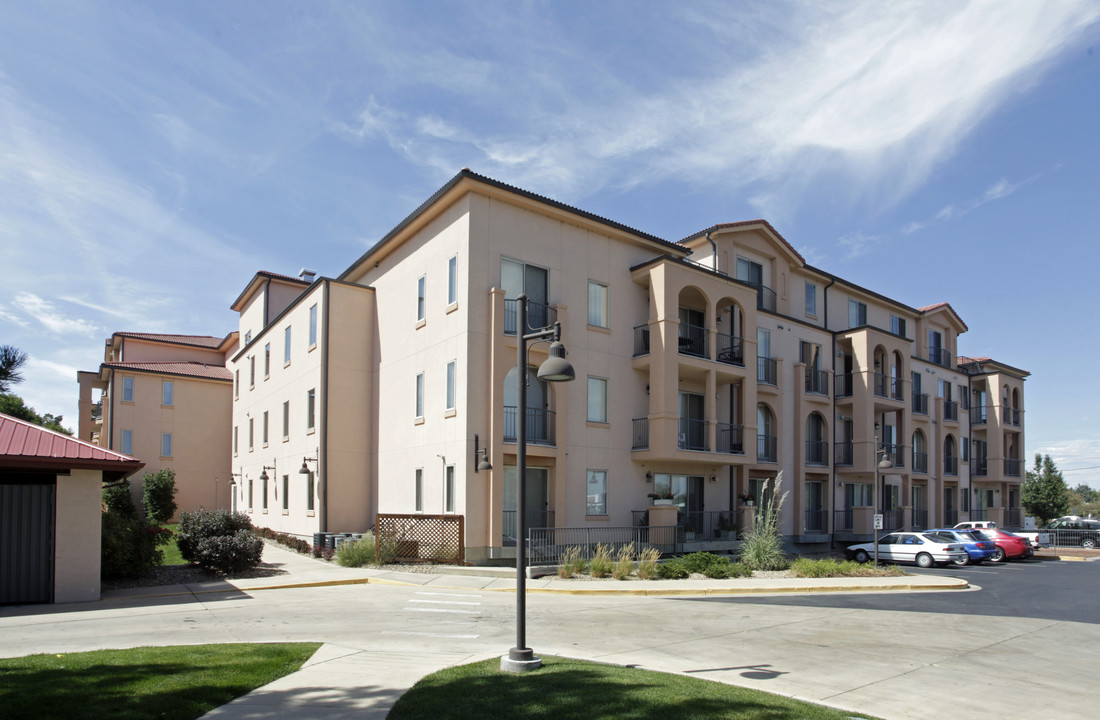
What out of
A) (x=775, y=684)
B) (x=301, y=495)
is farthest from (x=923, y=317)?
(x=775, y=684)

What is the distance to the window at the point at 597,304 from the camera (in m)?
25.6

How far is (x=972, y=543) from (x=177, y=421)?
39585mm

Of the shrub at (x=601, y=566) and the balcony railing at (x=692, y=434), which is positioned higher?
the balcony railing at (x=692, y=434)

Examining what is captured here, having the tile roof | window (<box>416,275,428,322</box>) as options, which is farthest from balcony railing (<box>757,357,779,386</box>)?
the tile roof

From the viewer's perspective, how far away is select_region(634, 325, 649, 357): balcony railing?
26.7 meters

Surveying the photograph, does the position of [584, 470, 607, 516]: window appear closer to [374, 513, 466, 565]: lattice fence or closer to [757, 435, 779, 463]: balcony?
[374, 513, 466, 565]: lattice fence

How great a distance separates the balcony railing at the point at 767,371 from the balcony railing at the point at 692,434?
4416 millimetres

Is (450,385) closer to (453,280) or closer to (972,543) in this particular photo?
(453,280)

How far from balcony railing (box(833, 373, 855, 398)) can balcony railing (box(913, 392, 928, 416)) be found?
695cm

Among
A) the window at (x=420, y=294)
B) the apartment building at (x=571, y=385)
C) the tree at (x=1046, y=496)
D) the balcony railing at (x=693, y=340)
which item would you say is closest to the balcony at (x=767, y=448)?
the apartment building at (x=571, y=385)

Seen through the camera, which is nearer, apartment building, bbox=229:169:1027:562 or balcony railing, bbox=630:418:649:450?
apartment building, bbox=229:169:1027:562

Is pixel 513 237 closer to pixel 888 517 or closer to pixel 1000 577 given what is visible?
pixel 1000 577

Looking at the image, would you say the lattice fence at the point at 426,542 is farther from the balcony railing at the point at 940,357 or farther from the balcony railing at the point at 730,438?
the balcony railing at the point at 940,357

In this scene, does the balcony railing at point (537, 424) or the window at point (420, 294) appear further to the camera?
the window at point (420, 294)
